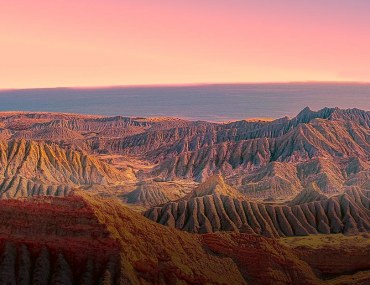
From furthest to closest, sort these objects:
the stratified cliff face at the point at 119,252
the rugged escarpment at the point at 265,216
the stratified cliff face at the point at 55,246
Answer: the rugged escarpment at the point at 265,216
the stratified cliff face at the point at 119,252
the stratified cliff face at the point at 55,246

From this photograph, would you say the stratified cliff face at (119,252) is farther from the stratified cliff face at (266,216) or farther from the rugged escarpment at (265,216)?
the rugged escarpment at (265,216)

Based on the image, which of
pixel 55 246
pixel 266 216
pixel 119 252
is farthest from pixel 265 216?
pixel 55 246

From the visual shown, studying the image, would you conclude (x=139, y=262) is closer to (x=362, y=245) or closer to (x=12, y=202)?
(x=12, y=202)

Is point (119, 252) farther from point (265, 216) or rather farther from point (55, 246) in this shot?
point (265, 216)

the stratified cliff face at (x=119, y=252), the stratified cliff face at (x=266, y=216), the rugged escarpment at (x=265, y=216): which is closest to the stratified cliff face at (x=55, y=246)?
the stratified cliff face at (x=119, y=252)

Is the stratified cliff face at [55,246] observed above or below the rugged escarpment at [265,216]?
above

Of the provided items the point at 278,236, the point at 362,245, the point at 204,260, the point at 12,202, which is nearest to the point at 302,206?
the point at 278,236

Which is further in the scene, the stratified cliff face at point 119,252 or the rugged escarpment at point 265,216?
the rugged escarpment at point 265,216

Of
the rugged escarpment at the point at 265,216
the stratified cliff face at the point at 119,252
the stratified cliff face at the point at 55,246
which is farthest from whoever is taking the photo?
the rugged escarpment at the point at 265,216
